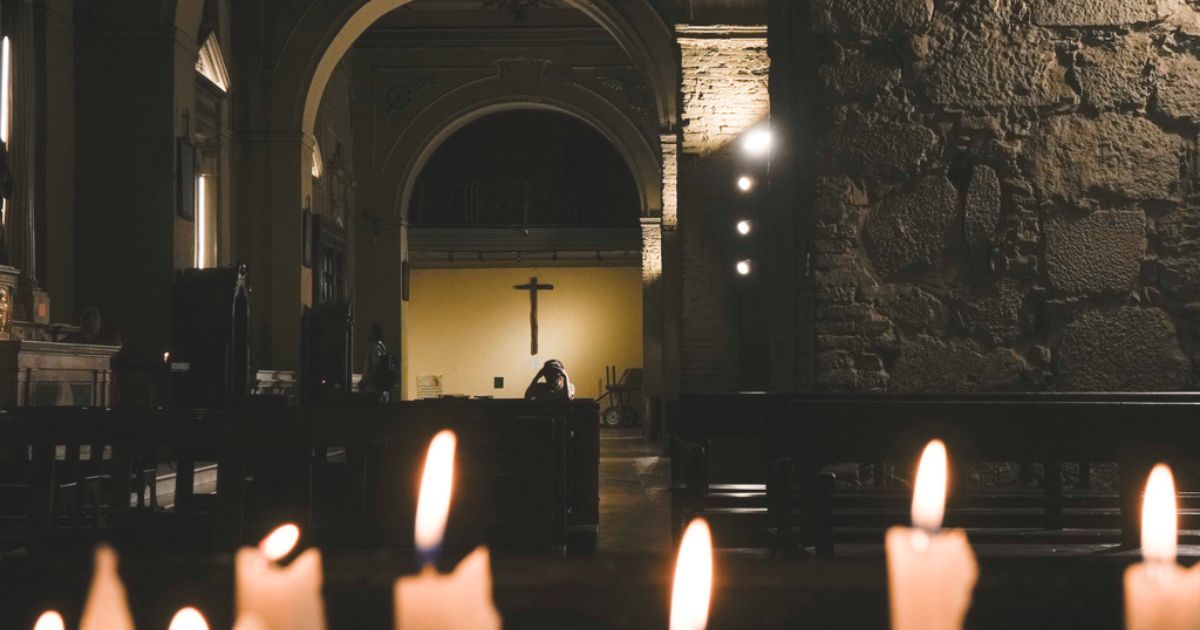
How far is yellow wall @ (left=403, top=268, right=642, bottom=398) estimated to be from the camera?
97.6 feet

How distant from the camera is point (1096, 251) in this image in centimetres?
517

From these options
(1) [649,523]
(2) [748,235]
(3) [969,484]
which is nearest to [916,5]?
(3) [969,484]

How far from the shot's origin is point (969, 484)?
5.28 m

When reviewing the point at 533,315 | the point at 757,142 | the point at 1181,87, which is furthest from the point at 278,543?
the point at 533,315

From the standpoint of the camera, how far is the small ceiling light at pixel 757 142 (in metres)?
12.0

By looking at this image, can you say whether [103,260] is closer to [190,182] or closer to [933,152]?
[190,182]

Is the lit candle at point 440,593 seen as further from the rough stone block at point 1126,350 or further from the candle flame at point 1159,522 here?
the rough stone block at point 1126,350

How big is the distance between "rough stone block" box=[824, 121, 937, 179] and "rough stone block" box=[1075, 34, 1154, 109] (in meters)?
0.69

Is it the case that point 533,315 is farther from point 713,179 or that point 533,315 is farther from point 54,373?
point 54,373

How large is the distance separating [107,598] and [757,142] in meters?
11.4

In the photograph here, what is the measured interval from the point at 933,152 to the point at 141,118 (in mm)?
9335

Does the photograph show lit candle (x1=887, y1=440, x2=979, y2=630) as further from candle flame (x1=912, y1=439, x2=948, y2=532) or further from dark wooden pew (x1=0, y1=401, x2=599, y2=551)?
dark wooden pew (x1=0, y1=401, x2=599, y2=551)

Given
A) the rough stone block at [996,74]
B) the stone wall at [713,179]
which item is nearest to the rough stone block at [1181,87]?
the rough stone block at [996,74]

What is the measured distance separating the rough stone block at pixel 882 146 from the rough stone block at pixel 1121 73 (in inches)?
27.1
